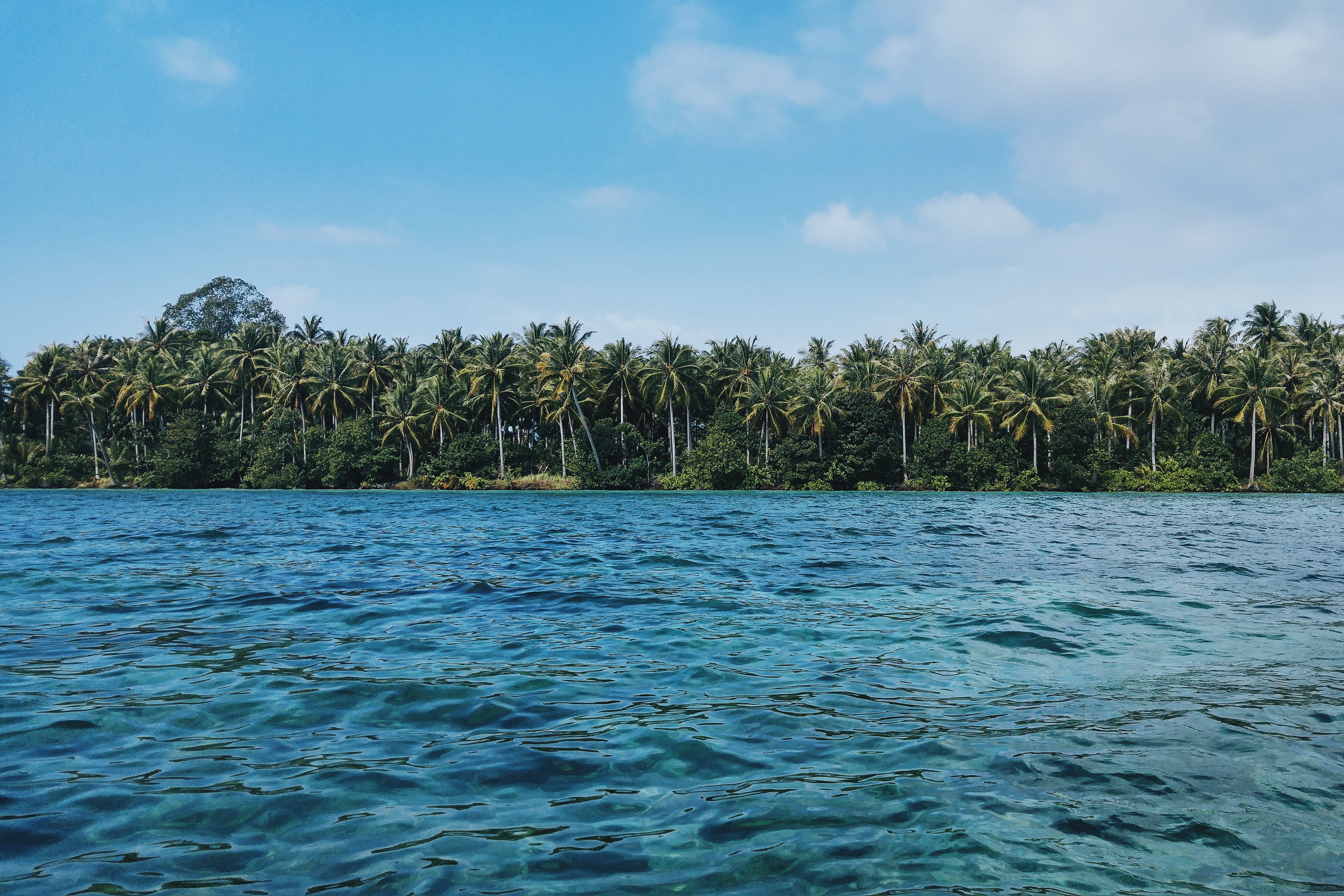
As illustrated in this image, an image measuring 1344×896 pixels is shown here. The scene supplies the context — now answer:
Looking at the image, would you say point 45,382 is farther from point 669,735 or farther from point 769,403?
point 669,735

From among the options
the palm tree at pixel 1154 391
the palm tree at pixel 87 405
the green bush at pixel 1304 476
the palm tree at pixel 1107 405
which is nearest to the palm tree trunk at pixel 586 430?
the palm tree at pixel 1107 405

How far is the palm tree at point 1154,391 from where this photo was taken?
2766 inches

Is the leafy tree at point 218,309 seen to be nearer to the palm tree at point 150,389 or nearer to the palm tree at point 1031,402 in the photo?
the palm tree at point 150,389

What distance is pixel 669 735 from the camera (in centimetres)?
562

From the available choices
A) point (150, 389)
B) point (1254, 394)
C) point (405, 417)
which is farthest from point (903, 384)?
point (150, 389)

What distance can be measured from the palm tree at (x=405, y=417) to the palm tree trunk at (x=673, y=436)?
22033mm

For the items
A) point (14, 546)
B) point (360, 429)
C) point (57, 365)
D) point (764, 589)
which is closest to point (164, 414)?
point (57, 365)

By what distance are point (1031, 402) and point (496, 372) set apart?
45.9m

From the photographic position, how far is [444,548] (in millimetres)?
19203

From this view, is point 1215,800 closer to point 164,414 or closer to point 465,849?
point 465,849

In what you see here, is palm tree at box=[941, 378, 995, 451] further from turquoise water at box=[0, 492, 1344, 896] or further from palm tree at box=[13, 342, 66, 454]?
palm tree at box=[13, 342, 66, 454]

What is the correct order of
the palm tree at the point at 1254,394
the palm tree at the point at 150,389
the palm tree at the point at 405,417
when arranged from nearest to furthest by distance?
the palm tree at the point at 1254,394 → the palm tree at the point at 405,417 → the palm tree at the point at 150,389

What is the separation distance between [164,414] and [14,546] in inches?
3015

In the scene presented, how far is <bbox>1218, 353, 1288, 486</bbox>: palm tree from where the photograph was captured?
218 feet
